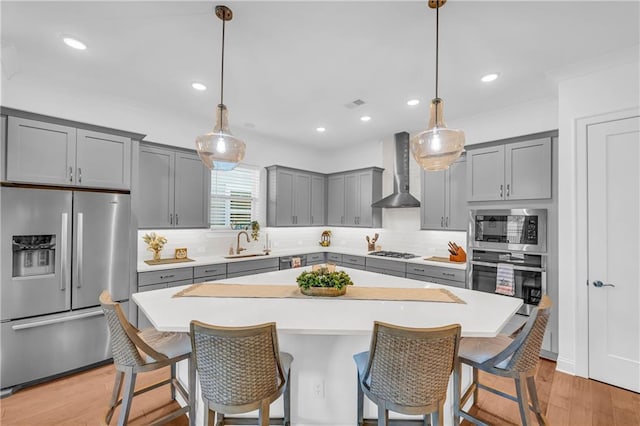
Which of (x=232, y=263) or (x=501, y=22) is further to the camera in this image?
(x=232, y=263)

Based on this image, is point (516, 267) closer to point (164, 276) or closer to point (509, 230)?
point (509, 230)

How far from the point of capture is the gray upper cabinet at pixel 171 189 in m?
3.70

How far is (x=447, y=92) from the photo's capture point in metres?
3.38

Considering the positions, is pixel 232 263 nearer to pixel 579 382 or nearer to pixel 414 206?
pixel 414 206

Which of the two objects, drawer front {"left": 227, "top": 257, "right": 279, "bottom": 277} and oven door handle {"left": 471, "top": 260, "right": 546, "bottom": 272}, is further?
drawer front {"left": 227, "top": 257, "right": 279, "bottom": 277}

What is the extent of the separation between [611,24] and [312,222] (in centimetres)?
453

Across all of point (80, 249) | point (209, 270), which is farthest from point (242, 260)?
point (80, 249)

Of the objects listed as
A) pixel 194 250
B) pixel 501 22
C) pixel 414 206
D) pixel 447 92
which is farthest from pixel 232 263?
pixel 501 22

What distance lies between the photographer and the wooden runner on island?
218 cm

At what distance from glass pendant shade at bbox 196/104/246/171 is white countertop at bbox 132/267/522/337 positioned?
1077 mm

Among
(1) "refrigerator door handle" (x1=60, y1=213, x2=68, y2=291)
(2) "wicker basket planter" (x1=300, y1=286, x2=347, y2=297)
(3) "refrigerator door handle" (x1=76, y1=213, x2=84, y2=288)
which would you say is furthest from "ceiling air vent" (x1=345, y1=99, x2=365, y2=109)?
(1) "refrigerator door handle" (x1=60, y1=213, x2=68, y2=291)

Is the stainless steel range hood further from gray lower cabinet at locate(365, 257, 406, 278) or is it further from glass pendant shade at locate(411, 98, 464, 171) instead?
glass pendant shade at locate(411, 98, 464, 171)

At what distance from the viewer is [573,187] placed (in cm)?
287

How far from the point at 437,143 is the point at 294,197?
3.63 meters
